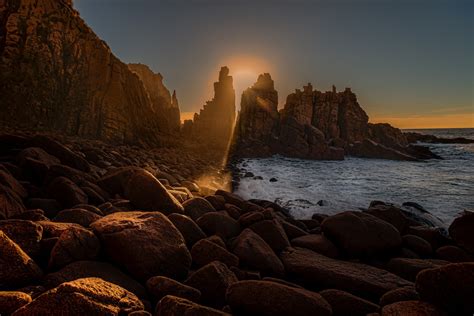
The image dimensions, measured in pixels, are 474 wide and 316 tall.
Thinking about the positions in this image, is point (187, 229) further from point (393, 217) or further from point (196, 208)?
point (393, 217)

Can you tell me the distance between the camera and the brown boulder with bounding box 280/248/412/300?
13.5 feet

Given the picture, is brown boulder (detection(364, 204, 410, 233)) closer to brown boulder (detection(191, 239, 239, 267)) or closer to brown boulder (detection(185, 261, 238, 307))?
brown boulder (detection(191, 239, 239, 267))

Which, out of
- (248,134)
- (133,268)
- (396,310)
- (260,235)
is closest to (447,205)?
(260,235)

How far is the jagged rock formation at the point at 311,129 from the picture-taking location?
47.2m

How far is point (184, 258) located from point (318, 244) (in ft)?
10.2

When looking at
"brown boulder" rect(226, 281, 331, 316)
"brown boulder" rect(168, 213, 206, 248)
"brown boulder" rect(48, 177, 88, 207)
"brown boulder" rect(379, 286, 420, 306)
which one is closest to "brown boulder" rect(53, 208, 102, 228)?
"brown boulder" rect(48, 177, 88, 207)

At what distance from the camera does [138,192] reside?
17.7ft

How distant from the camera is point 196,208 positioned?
5891 mm

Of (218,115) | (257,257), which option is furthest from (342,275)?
(218,115)

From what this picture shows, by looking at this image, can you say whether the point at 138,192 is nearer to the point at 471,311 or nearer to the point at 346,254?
the point at 346,254

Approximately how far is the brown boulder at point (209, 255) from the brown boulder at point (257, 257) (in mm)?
283

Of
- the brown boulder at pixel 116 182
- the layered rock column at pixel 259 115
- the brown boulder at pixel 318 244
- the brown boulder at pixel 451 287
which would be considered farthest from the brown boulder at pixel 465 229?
the layered rock column at pixel 259 115

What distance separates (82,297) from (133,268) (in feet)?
3.52

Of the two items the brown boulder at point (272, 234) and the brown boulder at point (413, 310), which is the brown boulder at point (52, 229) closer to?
the brown boulder at point (272, 234)
